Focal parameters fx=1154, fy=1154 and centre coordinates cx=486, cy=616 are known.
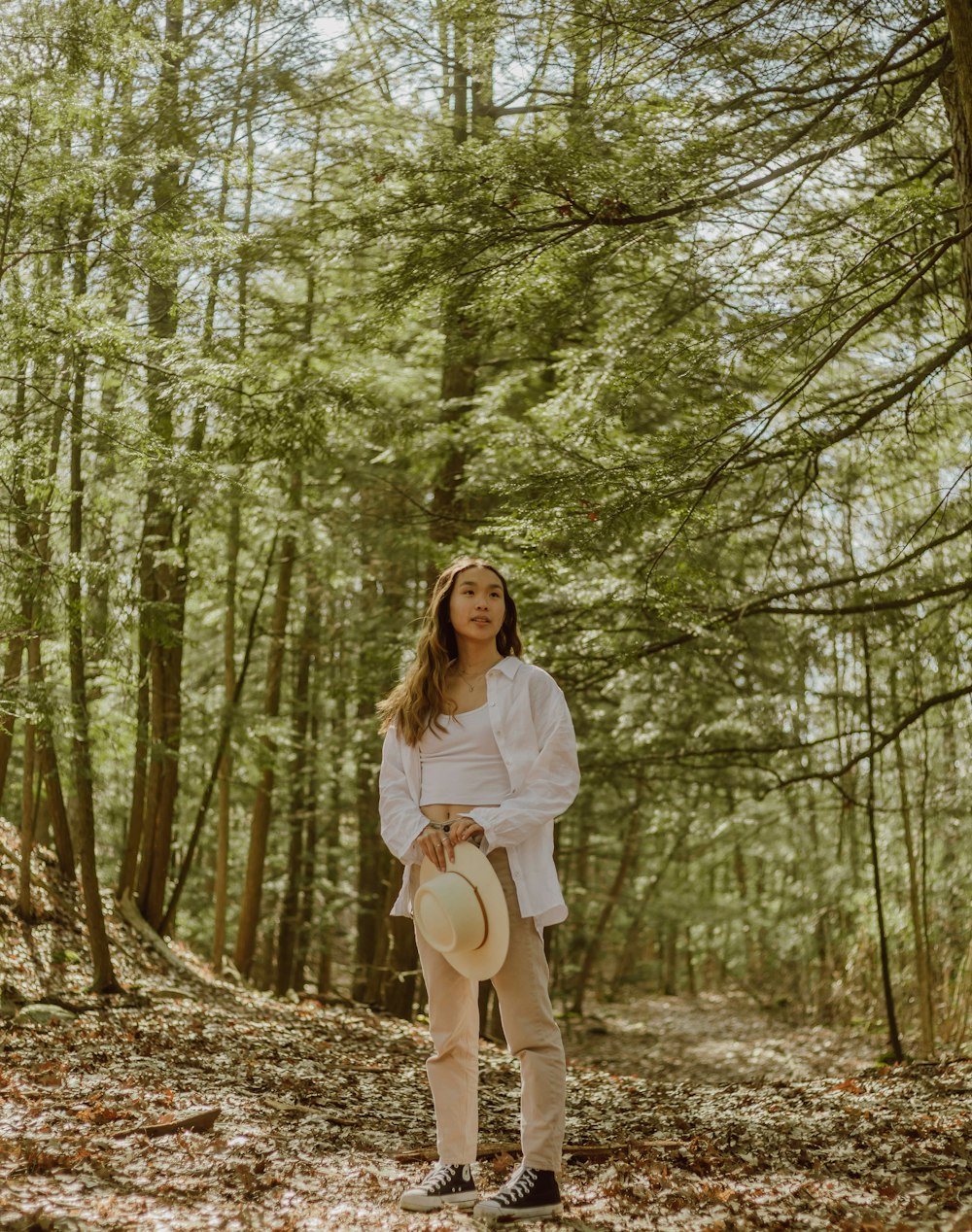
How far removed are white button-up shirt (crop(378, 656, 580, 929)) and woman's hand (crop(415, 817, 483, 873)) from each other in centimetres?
4

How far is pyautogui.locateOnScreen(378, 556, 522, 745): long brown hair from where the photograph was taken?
396 centimetres

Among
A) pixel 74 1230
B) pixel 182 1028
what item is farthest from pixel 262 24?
pixel 74 1230

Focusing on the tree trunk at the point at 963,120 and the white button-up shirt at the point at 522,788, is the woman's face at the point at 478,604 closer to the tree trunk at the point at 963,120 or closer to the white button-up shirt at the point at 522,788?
the white button-up shirt at the point at 522,788

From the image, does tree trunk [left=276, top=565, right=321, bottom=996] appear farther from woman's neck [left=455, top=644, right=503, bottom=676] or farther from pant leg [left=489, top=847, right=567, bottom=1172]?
pant leg [left=489, top=847, right=567, bottom=1172]

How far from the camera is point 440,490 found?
11.1 meters

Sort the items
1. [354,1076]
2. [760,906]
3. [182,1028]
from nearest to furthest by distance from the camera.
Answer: [354,1076] → [182,1028] → [760,906]

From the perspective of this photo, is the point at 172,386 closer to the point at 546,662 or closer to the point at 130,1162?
the point at 546,662

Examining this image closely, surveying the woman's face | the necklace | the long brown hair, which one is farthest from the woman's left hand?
the woman's face

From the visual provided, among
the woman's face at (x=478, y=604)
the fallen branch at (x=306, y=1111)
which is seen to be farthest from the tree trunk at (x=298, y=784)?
the woman's face at (x=478, y=604)

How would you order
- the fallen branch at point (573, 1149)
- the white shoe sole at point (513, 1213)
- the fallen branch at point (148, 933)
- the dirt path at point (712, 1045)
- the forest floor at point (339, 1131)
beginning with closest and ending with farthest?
1. the white shoe sole at point (513, 1213)
2. the forest floor at point (339, 1131)
3. the fallen branch at point (573, 1149)
4. the fallen branch at point (148, 933)
5. the dirt path at point (712, 1045)

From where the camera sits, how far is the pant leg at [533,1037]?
11.9ft

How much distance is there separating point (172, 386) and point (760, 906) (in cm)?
1526

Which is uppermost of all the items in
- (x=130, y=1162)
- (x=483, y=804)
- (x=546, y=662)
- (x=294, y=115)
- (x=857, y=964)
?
(x=294, y=115)

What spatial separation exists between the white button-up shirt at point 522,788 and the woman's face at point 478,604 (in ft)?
0.48
